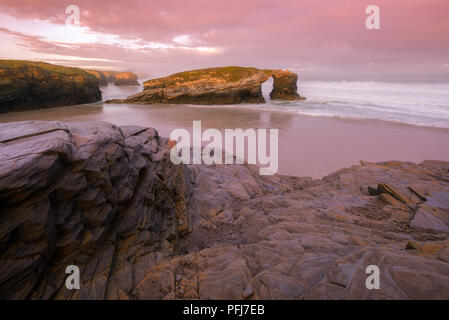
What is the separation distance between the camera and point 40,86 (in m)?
23.0

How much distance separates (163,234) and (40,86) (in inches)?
1105

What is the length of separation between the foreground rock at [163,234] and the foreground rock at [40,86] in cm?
2358

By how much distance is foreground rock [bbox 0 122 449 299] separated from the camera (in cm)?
242

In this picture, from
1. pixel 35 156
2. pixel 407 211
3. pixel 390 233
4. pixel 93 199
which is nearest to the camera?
pixel 35 156

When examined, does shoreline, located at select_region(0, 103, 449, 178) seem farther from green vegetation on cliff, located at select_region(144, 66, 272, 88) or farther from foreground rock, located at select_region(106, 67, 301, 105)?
green vegetation on cliff, located at select_region(144, 66, 272, 88)

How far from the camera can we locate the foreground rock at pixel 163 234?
2.42 metres

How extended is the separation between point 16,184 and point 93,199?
94cm

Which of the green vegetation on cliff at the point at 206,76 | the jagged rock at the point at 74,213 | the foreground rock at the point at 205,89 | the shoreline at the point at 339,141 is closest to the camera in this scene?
the jagged rock at the point at 74,213

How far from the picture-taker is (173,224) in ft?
15.2

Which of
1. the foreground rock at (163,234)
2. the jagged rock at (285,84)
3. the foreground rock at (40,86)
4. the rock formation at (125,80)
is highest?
the rock formation at (125,80)

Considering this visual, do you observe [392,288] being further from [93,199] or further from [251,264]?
[93,199]

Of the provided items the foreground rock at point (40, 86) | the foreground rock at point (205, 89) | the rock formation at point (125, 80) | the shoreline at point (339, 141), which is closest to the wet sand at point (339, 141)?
the shoreline at point (339, 141)

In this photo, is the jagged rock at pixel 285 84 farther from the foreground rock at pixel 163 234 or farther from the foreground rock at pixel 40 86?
the foreground rock at pixel 163 234
